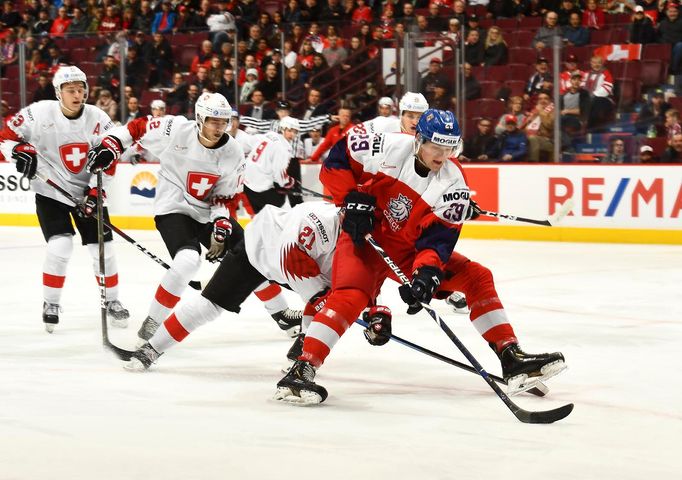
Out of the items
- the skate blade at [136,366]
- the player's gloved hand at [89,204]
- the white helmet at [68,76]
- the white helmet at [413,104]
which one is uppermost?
the white helmet at [68,76]

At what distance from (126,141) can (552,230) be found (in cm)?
505

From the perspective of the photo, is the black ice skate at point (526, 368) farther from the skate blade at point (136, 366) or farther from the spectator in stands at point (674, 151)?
the spectator in stands at point (674, 151)

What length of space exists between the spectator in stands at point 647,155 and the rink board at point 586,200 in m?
0.10

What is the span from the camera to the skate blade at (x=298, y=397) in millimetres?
3791

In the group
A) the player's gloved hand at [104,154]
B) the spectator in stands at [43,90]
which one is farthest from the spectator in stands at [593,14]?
the player's gloved hand at [104,154]

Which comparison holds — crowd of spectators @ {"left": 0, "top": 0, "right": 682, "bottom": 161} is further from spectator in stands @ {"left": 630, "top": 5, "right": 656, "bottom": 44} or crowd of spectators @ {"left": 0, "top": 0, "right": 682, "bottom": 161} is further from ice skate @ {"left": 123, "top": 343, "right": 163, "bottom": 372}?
ice skate @ {"left": 123, "top": 343, "right": 163, "bottom": 372}

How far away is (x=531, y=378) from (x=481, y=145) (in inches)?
233

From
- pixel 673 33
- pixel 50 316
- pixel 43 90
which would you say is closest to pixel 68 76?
pixel 50 316

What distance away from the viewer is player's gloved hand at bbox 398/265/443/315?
3.64m

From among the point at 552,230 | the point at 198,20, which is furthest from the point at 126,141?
the point at 198,20

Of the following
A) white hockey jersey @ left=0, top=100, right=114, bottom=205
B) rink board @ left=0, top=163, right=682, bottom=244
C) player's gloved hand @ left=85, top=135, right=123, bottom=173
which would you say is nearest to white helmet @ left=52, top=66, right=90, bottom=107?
white hockey jersey @ left=0, top=100, right=114, bottom=205

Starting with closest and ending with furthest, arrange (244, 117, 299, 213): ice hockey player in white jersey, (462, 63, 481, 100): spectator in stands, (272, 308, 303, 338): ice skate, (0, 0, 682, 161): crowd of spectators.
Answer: (272, 308, 303, 338): ice skate, (244, 117, 299, 213): ice hockey player in white jersey, (0, 0, 682, 161): crowd of spectators, (462, 63, 481, 100): spectator in stands

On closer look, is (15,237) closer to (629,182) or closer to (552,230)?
(552,230)

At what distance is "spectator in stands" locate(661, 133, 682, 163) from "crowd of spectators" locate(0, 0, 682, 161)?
0.11ft
